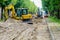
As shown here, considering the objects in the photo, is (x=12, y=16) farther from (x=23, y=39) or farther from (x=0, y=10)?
(x=23, y=39)

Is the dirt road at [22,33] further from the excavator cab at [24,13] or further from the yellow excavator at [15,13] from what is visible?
the excavator cab at [24,13]

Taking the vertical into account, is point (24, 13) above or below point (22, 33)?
above

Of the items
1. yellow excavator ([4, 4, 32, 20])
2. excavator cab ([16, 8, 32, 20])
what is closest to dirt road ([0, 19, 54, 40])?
yellow excavator ([4, 4, 32, 20])

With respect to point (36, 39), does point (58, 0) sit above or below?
above

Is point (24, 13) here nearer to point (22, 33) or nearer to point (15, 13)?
point (15, 13)

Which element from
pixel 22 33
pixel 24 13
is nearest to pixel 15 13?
pixel 24 13

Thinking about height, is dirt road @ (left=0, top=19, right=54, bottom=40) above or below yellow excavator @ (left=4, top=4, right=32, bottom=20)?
below

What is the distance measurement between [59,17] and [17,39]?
135ft

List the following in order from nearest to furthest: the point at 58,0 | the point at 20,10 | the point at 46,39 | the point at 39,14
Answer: the point at 46,39 < the point at 58,0 < the point at 20,10 < the point at 39,14

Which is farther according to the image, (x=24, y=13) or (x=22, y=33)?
(x=24, y=13)

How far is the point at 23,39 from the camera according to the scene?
18.1m

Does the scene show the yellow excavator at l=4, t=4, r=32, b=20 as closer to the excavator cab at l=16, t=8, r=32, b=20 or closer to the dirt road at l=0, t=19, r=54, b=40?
the excavator cab at l=16, t=8, r=32, b=20

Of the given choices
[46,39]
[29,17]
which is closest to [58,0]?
[46,39]

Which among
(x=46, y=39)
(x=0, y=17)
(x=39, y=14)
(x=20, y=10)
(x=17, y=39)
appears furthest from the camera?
(x=39, y=14)
